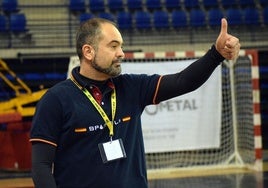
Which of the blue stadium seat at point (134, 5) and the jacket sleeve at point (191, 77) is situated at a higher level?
the blue stadium seat at point (134, 5)

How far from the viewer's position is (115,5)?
549 inches

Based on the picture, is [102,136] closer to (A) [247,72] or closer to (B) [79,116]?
(B) [79,116]

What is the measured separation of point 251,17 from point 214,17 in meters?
1.02

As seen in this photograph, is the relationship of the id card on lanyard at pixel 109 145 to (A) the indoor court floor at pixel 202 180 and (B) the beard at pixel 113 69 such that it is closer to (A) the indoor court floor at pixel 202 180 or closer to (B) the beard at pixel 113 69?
(B) the beard at pixel 113 69

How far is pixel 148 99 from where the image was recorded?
8.48 ft

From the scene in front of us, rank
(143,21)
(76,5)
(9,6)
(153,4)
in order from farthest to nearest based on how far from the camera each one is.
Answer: (153,4) → (76,5) → (143,21) → (9,6)

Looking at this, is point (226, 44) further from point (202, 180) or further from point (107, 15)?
point (107, 15)

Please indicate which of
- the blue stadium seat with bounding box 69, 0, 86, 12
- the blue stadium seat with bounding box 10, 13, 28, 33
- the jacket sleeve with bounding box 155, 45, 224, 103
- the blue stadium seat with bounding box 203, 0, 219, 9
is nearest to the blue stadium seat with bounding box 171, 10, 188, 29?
the blue stadium seat with bounding box 203, 0, 219, 9

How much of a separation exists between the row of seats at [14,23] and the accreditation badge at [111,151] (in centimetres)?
1098

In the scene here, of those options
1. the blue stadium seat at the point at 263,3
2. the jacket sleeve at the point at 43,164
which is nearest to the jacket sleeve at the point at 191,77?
the jacket sleeve at the point at 43,164

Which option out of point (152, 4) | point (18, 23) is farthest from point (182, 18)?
point (18, 23)

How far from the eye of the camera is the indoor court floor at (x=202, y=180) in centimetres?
697

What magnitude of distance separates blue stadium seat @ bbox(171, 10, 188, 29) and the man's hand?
1144 centimetres

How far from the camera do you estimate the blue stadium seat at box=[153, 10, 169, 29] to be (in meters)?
13.6
